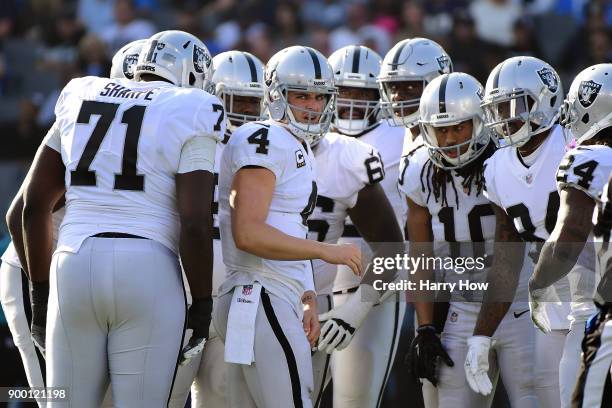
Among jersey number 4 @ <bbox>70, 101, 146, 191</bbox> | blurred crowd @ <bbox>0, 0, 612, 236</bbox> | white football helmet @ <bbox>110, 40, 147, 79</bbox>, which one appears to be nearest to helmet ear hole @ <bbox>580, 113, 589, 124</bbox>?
jersey number 4 @ <bbox>70, 101, 146, 191</bbox>

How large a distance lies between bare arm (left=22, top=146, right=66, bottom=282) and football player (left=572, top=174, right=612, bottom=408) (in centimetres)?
199

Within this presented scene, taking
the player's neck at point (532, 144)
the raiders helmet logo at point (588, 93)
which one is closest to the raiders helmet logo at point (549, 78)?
the player's neck at point (532, 144)

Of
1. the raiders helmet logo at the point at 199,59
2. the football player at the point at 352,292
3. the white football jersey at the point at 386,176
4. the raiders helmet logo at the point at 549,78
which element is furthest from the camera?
the white football jersey at the point at 386,176

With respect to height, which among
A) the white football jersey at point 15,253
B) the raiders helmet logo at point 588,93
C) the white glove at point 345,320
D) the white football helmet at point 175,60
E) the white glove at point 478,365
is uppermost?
the white football helmet at point 175,60

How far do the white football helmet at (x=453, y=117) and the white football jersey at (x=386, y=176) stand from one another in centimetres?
66

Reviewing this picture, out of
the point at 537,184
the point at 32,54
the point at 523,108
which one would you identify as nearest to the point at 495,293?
the point at 537,184

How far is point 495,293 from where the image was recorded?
4.96m

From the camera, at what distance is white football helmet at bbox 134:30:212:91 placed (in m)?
4.37

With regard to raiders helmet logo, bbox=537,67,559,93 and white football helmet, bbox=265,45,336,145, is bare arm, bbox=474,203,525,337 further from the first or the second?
white football helmet, bbox=265,45,336,145

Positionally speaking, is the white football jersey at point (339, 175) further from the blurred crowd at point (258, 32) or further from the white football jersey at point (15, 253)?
the blurred crowd at point (258, 32)

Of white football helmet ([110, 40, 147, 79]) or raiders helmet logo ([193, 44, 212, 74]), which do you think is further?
white football helmet ([110, 40, 147, 79])

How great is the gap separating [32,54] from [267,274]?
27.8 feet

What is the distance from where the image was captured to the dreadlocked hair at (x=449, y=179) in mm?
5180

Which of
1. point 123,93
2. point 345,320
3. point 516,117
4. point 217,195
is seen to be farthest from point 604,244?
point 217,195
